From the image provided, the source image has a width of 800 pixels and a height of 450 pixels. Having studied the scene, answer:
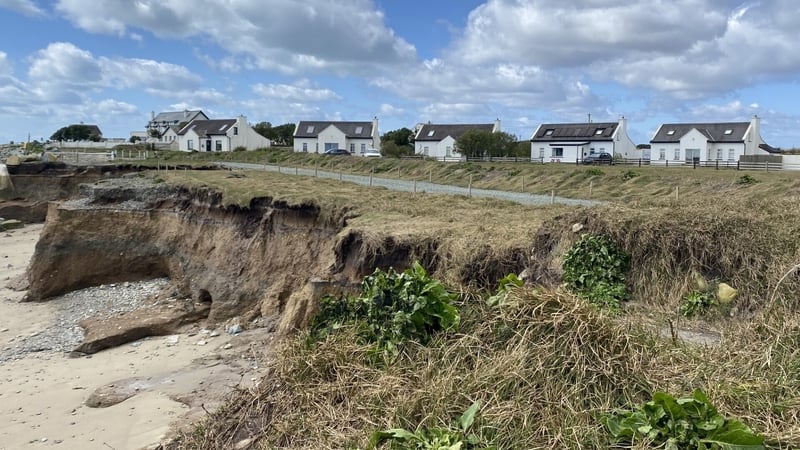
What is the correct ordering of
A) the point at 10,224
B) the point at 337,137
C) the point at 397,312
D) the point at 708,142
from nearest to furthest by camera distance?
1. the point at 397,312
2. the point at 10,224
3. the point at 708,142
4. the point at 337,137

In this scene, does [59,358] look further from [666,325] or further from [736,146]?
[736,146]

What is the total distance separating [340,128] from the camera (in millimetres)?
79125

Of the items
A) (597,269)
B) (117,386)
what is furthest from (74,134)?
(597,269)

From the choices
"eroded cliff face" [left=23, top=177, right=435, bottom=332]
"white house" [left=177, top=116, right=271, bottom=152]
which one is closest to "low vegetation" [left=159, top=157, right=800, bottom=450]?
"eroded cliff face" [left=23, top=177, right=435, bottom=332]

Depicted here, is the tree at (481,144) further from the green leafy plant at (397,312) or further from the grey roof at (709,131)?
the green leafy plant at (397,312)

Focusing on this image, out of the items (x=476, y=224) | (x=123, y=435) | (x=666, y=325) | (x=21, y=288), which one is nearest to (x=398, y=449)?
(x=666, y=325)

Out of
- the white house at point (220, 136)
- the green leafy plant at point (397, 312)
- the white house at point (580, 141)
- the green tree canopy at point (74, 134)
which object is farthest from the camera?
the green tree canopy at point (74, 134)

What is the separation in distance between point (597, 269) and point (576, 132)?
5910 cm

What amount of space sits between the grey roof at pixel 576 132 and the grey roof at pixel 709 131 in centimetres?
481

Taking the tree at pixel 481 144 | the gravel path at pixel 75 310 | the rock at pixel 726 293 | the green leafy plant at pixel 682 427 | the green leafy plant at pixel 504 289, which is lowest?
the gravel path at pixel 75 310

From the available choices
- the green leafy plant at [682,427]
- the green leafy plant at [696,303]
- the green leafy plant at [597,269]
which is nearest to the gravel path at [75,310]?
the green leafy plant at [597,269]

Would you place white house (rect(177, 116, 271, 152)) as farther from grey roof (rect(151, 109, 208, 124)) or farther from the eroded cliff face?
the eroded cliff face

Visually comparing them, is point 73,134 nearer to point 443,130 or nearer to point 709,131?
point 443,130

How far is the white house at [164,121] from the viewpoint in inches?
4261
